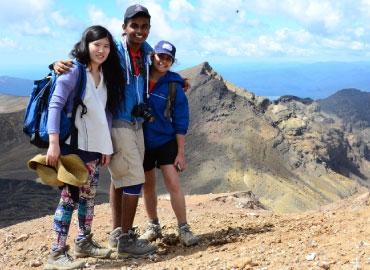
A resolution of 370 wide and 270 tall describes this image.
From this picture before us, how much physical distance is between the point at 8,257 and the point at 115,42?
368 centimetres

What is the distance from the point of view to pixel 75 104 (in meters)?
5.21

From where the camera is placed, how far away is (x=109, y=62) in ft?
17.7

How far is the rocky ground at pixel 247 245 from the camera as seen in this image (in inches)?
186

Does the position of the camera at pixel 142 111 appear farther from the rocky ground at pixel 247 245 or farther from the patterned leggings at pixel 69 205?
the rocky ground at pixel 247 245

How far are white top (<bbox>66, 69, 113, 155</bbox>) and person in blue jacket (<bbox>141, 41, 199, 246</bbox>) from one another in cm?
69

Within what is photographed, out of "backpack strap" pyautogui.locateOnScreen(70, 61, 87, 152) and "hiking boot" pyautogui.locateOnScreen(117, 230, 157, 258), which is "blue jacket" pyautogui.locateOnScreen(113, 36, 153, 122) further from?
"hiking boot" pyautogui.locateOnScreen(117, 230, 157, 258)

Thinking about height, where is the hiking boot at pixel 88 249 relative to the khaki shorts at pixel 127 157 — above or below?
below

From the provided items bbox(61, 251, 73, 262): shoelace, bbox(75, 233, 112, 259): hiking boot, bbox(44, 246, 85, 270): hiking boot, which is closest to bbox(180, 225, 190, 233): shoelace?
bbox(75, 233, 112, 259): hiking boot

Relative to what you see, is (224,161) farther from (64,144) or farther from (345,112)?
(345,112)

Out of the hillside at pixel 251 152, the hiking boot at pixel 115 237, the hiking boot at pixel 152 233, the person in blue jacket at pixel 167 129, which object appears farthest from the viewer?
the hillside at pixel 251 152

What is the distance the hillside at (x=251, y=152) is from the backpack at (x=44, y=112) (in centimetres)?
5004

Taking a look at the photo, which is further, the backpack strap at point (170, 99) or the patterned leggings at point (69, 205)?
the backpack strap at point (170, 99)

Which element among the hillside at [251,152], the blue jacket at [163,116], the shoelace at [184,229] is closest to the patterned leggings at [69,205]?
the blue jacket at [163,116]

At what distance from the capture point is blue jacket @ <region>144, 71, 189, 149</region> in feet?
19.3
